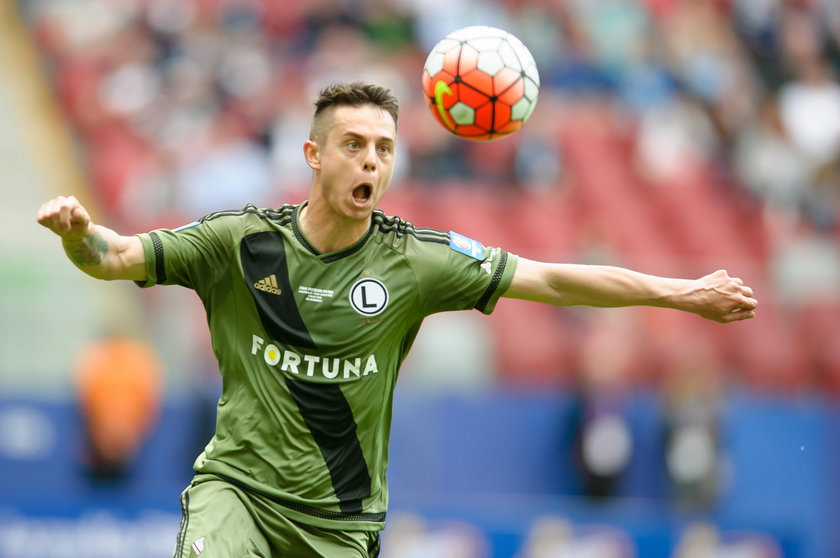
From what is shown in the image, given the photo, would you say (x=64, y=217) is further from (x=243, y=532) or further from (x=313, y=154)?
(x=243, y=532)

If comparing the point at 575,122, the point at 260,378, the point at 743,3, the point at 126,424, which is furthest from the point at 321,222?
the point at 743,3

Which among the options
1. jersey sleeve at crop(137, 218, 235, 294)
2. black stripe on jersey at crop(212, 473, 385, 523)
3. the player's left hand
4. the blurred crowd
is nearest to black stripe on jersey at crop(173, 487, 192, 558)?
black stripe on jersey at crop(212, 473, 385, 523)

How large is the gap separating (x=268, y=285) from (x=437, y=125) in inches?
382

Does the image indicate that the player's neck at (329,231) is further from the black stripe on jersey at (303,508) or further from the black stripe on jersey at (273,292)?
the black stripe on jersey at (303,508)

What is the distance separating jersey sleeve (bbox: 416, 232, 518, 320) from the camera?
20.1 feet

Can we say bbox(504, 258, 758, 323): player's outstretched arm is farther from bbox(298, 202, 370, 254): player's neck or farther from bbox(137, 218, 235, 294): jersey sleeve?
bbox(137, 218, 235, 294): jersey sleeve

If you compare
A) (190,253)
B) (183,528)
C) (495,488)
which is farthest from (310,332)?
(495,488)

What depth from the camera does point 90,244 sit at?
5555mm

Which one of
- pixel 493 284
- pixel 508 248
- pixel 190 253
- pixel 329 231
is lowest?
pixel 190 253

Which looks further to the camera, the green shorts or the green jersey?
the green jersey

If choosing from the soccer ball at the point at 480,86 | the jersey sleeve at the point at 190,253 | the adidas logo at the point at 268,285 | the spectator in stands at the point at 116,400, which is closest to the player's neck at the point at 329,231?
the adidas logo at the point at 268,285

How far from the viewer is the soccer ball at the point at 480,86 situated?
22.0 ft

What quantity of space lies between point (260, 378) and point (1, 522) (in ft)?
21.4

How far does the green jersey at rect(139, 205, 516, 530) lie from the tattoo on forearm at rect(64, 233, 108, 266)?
0.85ft
